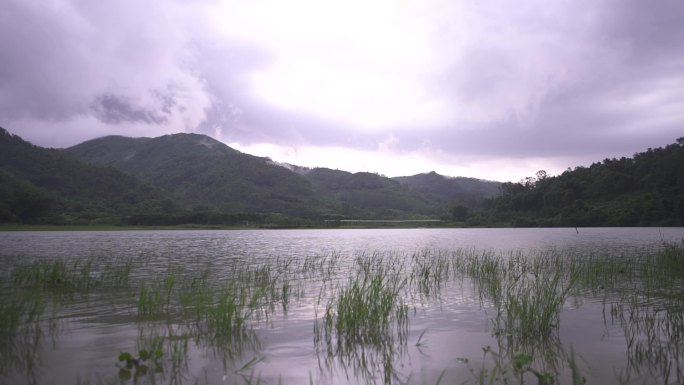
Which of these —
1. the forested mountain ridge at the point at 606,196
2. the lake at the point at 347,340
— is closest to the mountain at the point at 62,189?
the lake at the point at 347,340

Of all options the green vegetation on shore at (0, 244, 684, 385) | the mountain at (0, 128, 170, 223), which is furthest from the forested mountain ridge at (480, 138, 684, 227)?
the mountain at (0, 128, 170, 223)

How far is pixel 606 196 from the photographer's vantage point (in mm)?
139375

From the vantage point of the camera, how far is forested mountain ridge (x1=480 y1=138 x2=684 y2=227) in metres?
108

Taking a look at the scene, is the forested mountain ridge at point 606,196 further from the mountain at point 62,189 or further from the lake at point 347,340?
the mountain at point 62,189

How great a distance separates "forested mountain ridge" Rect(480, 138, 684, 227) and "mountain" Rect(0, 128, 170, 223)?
12585 cm

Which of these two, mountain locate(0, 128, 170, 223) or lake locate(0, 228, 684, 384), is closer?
lake locate(0, 228, 684, 384)

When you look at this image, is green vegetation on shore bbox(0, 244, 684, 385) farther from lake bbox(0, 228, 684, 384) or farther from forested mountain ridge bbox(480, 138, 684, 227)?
forested mountain ridge bbox(480, 138, 684, 227)

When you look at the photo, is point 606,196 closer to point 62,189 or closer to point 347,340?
point 347,340

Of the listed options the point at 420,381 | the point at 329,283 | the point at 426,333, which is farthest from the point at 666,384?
the point at 329,283

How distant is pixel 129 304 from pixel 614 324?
13.5 m

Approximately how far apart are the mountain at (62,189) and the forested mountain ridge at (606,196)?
125847mm

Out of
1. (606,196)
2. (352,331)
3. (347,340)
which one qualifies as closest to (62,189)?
(352,331)

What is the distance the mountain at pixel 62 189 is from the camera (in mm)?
104875

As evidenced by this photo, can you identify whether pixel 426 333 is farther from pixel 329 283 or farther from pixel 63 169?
pixel 63 169
